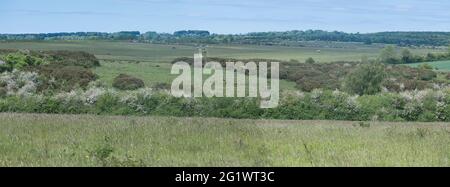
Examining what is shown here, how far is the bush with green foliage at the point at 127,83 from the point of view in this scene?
238 ft

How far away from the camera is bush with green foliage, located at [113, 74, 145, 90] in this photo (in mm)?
72631

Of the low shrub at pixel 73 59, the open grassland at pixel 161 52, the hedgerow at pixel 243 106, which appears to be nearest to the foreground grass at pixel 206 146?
the hedgerow at pixel 243 106

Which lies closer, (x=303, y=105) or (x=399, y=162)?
(x=399, y=162)

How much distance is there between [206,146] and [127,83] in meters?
65.0

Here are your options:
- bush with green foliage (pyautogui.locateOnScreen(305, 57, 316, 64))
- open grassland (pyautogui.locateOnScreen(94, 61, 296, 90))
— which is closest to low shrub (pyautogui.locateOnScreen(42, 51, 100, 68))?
open grassland (pyautogui.locateOnScreen(94, 61, 296, 90))

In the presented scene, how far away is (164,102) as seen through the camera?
148ft

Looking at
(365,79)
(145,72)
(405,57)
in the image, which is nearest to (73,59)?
(145,72)

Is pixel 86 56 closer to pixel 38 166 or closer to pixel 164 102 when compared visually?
pixel 164 102

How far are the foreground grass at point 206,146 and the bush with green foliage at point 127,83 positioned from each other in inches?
2321

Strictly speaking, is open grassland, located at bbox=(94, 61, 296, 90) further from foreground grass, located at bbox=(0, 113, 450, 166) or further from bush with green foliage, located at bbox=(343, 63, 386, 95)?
foreground grass, located at bbox=(0, 113, 450, 166)

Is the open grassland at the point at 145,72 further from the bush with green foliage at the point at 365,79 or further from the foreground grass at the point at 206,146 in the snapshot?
the foreground grass at the point at 206,146
